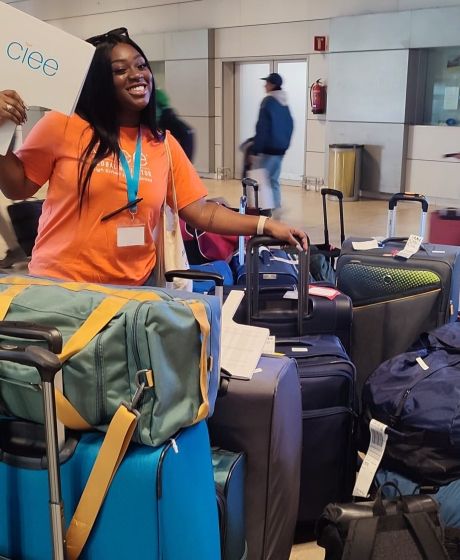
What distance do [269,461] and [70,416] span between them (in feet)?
1.99

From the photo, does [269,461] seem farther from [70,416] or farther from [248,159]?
[248,159]

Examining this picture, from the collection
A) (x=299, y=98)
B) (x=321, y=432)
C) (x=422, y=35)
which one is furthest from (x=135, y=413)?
(x=299, y=98)

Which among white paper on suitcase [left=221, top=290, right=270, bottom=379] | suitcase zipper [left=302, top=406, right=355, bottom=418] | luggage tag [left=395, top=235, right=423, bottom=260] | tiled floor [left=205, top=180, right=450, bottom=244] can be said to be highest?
luggage tag [left=395, top=235, right=423, bottom=260]

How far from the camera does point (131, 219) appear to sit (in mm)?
1854

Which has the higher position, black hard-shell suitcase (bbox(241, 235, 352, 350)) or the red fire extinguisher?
the red fire extinguisher

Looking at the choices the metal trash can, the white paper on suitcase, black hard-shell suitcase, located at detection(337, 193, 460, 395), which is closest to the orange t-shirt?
the white paper on suitcase

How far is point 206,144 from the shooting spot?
11812 millimetres

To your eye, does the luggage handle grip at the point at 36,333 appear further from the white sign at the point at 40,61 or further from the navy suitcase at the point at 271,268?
the navy suitcase at the point at 271,268

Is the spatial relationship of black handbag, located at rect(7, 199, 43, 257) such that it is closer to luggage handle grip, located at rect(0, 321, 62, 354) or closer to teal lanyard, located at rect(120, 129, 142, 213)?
teal lanyard, located at rect(120, 129, 142, 213)

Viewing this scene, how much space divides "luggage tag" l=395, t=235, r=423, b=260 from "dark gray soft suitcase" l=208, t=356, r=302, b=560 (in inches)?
47.1

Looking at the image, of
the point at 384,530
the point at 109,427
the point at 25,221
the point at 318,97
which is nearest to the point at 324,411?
the point at 384,530

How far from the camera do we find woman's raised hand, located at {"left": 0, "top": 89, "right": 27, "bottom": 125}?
5.32 ft

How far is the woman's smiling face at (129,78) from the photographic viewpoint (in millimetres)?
1834

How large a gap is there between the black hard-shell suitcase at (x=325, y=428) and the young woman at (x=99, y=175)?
599mm
